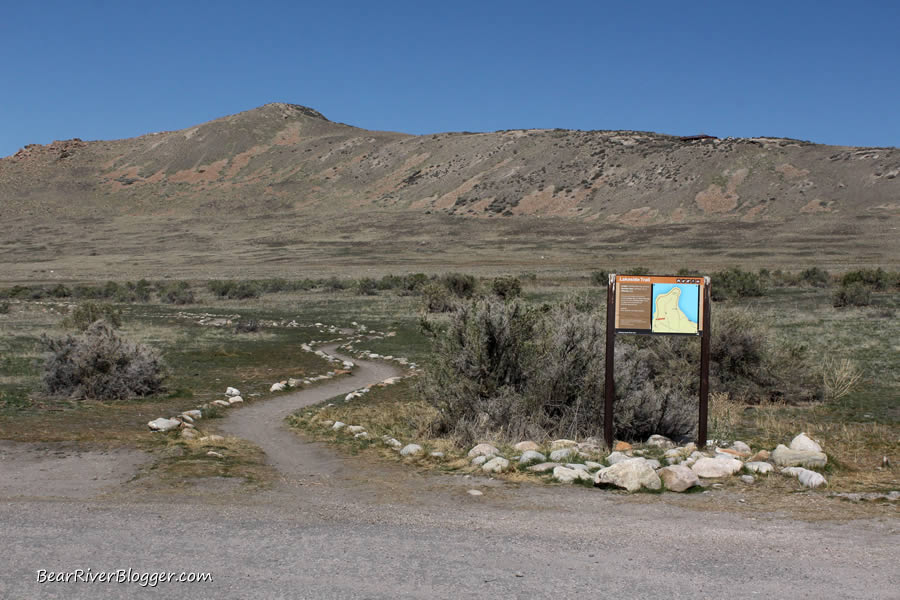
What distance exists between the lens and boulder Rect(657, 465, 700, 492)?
280 inches

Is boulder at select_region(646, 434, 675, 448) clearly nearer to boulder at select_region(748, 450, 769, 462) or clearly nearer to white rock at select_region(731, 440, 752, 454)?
white rock at select_region(731, 440, 752, 454)

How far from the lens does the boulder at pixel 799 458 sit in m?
7.74

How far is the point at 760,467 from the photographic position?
7633 millimetres

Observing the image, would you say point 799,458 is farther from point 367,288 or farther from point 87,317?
point 367,288

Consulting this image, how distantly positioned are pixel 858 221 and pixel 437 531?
86812 mm

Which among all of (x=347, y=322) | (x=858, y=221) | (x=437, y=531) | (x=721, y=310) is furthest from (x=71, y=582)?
(x=858, y=221)

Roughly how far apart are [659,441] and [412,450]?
3.12 m

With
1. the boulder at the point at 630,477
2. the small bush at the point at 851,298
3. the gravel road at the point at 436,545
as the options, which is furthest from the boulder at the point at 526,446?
the small bush at the point at 851,298

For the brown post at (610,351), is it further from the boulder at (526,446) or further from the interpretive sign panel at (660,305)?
the boulder at (526,446)

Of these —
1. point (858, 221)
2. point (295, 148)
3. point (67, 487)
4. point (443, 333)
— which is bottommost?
point (67, 487)

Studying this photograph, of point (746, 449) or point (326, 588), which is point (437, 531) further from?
point (746, 449)

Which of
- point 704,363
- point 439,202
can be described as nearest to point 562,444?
point 704,363

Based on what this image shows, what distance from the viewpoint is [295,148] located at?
151625 mm

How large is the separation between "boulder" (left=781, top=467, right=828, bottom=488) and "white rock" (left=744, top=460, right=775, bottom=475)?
0.47ft
